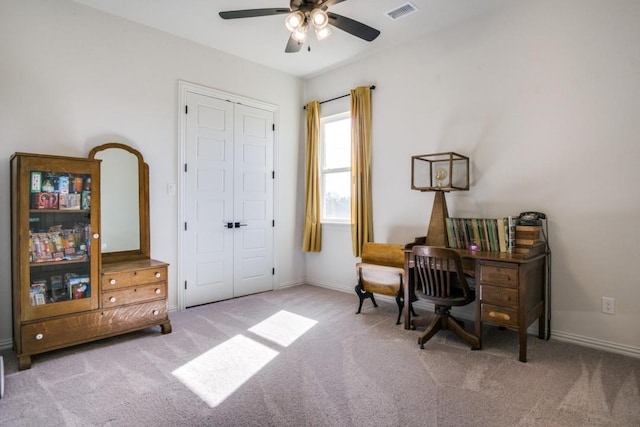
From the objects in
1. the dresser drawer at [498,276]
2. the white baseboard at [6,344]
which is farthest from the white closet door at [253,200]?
the dresser drawer at [498,276]

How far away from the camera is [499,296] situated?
2588mm

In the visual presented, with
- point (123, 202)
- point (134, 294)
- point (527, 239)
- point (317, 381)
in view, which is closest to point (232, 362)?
point (317, 381)

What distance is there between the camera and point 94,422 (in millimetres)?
1814

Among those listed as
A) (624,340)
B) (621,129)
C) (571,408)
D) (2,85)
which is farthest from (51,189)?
(624,340)

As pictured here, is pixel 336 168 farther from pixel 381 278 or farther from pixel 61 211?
pixel 61 211

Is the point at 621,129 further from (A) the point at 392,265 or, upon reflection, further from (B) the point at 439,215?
(A) the point at 392,265

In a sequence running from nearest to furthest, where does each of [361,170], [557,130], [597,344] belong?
[597,344], [557,130], [361,170]

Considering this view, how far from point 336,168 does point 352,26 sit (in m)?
2.13

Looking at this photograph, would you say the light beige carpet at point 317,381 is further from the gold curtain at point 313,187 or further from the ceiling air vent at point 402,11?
the ceiling air vent at point 402,11

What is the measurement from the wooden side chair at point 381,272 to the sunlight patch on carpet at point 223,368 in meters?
1.28

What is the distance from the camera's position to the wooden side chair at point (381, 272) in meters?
3.34

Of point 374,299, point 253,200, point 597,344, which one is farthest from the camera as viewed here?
point 253,200

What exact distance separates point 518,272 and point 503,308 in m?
0.30

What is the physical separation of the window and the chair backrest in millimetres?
1718
